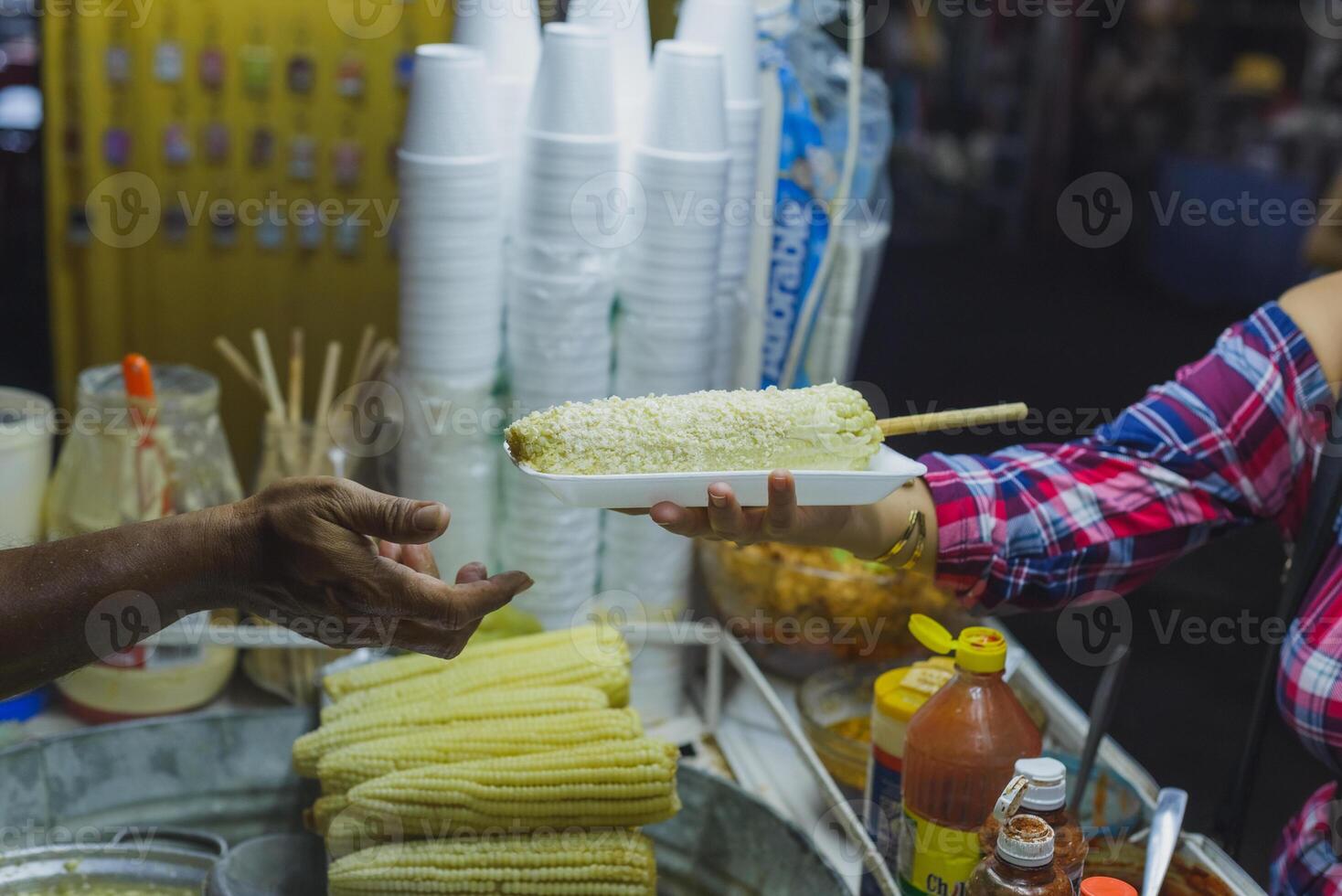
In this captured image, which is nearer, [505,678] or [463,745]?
[463,745]

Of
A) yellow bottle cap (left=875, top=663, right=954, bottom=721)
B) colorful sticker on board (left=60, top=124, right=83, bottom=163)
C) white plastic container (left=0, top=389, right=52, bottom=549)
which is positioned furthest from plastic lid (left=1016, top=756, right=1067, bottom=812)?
colorful sticker on board (left=60, top=124, right=83, bottom=163)

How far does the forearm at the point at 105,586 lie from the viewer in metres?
1.08

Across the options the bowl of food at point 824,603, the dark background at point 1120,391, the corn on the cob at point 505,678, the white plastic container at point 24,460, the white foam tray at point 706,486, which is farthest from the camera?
the dark background at point 1120,391

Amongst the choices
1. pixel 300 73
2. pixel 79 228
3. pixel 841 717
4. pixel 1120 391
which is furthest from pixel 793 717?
pixel 1120 391

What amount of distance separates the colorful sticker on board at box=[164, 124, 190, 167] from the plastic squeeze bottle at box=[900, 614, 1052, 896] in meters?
2.78

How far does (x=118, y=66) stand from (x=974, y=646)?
293 centimetres

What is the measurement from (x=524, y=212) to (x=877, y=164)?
2.90 ft

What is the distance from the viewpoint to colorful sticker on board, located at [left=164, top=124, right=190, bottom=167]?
11.0 ft

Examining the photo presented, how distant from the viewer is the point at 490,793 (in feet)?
4.45

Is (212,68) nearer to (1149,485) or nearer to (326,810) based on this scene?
(326,810)

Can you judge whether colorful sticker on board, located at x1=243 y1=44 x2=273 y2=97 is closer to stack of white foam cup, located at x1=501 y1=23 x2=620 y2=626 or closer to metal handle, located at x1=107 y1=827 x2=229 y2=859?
stack of white foam cup, located at x1=501 y1=23 x2=620 y2=626

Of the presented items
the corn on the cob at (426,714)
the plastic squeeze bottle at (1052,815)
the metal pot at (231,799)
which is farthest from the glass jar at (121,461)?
the plastic squeeze bottle at (1052,815)

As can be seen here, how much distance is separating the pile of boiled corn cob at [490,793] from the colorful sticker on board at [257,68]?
2.31 meters

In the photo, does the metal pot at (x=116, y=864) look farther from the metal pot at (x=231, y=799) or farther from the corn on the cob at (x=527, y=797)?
the corn on the cob at (x=527, y=797)
